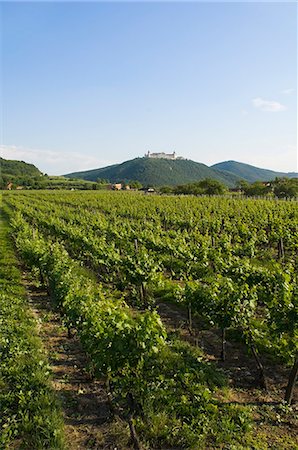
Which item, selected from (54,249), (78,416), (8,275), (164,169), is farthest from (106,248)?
(164,169)

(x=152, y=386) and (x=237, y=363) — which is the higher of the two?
(x=152, y=386)

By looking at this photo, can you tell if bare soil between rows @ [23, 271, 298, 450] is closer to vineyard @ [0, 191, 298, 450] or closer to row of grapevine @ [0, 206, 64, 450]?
vineyard @ [0, 191, 298, 450]

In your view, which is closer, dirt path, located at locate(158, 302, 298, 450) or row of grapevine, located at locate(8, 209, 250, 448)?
row of grapevine, located at locate(8, 209, 250, 448)

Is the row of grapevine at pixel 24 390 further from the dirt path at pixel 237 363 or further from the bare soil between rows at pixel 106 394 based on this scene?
the dirt path at pixel 237 363

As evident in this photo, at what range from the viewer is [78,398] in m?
6.00

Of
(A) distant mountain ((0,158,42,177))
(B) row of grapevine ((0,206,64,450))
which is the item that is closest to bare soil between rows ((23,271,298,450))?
(B) row of grapevine ((0,206,64,450))

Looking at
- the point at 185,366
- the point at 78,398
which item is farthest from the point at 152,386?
the point at 78,398

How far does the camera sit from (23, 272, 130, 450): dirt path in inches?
197

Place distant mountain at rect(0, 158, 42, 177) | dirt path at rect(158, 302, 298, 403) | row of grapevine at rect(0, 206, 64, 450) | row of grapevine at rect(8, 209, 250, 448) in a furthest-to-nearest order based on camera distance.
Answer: distant mountain at rect(0, 158, 42, 177) → dirt path at rect(158, 302, 298, 403) → row of grapevine at rect(0, 206, 64, 450) → row of grapevine at rect(8, 209, 250, 448)

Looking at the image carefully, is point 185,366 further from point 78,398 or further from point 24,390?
point 24,390

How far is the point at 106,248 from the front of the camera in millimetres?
12352

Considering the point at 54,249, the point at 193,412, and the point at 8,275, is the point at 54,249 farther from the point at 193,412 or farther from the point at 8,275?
the point at 193,412

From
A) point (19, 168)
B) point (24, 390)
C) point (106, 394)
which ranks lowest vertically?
point (106, 394)

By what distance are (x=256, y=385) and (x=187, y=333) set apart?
94.8 inches
